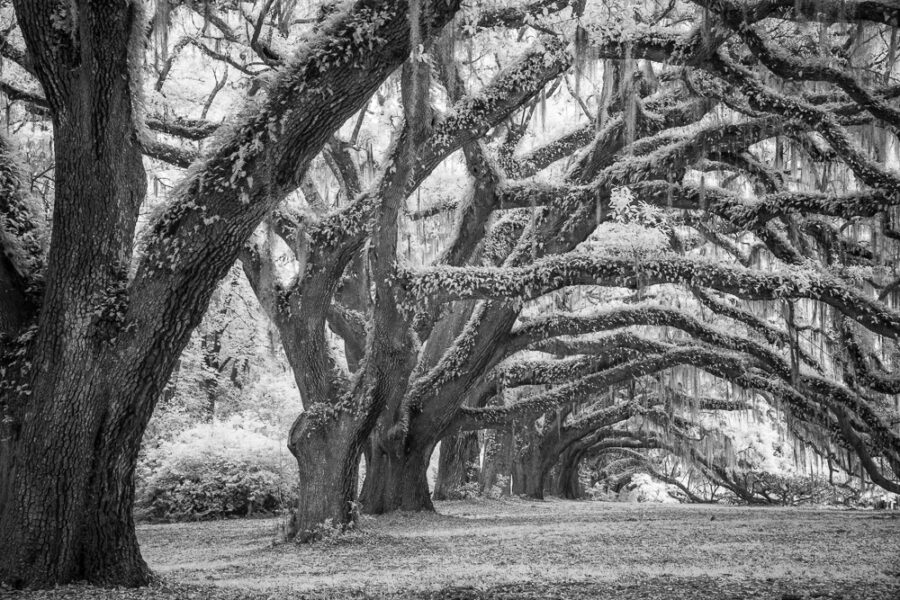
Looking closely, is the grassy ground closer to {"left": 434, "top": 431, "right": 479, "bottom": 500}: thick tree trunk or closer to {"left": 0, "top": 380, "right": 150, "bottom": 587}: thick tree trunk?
{"left": 0, "top": 380, "right": 150, "bottom": 587}: thick tree trunk

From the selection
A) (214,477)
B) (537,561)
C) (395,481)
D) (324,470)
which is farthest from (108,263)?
(214,477)

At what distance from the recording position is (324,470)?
9.55 metres

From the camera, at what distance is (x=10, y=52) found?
28.1ft

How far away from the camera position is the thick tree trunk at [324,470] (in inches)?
371

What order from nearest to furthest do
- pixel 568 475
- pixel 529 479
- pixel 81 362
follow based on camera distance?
1. pixel 81 362
2. pixel 529 479
3. pixel 568 475

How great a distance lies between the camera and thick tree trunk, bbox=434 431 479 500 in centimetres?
1798

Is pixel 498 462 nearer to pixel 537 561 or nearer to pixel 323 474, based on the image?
pixel 323 474

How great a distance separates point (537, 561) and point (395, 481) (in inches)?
231

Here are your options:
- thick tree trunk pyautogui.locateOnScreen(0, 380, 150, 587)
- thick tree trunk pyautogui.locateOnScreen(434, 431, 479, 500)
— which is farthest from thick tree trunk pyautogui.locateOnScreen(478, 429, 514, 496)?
thick tree trunk pyautogui.locateOnScreen(0, 380, 150, 587)

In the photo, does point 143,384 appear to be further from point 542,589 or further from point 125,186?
point 542,589

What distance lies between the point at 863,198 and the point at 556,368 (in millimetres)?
5825

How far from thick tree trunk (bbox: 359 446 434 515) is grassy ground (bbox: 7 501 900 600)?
607 mm

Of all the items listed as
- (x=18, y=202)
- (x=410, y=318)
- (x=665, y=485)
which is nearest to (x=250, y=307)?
(x=410, y=318)

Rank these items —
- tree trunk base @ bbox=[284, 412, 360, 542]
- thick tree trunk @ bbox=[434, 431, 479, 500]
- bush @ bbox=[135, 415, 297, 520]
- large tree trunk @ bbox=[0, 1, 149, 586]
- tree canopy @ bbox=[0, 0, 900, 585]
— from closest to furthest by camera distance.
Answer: large tree trunk @ bbox=[0, 1, 149, 586] < tree canopy @ bbox=[0, 0, 900, 585] < tree trunk base @ bbox=[284, 412, 360, 542] < bush @ bbox=[135, 415, 297, 520] < thick tree trunk @ bbox=[434, 431, 479, 500]
